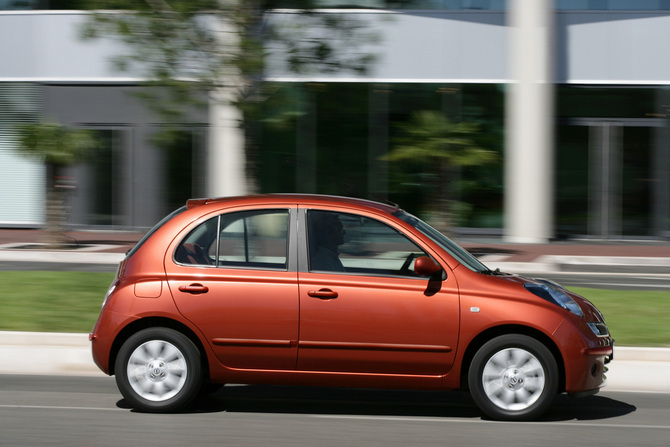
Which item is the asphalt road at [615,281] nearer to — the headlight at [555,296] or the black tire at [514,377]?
the headlight at [555,296]

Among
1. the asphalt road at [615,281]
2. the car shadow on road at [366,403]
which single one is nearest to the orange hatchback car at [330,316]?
the car shadow on road at [366,403]

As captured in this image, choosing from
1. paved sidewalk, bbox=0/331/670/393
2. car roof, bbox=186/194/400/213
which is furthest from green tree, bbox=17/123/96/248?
car roof, bbox=186/194/400/213

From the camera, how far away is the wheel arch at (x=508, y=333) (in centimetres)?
632

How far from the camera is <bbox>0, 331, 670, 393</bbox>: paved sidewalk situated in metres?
7.77

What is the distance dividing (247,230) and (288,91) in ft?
15.3

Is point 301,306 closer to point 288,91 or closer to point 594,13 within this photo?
point 288,91

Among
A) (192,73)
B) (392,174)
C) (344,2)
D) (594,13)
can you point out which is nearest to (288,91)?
(192,73)

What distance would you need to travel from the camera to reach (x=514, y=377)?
6.28 m

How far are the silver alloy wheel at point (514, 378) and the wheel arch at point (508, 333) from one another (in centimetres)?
14

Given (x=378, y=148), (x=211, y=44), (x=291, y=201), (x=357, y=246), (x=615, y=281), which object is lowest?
(x=615, y=281)

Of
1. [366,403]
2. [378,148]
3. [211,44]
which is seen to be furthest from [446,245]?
[378,148]

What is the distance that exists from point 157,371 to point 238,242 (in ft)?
3.43

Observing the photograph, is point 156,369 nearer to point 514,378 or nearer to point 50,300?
point 514,378

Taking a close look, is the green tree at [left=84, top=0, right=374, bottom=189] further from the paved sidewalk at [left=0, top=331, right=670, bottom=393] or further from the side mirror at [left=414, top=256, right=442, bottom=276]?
the side mirror at [left=414, top=256, right=442, bottom=276]
